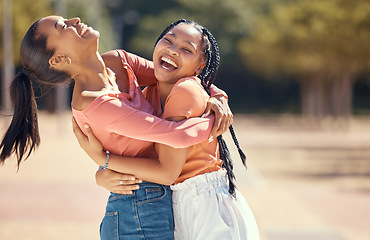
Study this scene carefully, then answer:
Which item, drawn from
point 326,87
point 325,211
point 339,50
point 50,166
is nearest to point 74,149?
point 50,166

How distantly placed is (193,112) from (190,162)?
232mm

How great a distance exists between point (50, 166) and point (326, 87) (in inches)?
1143

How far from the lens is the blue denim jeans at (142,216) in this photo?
278 cm

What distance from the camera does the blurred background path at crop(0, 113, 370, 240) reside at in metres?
8.04

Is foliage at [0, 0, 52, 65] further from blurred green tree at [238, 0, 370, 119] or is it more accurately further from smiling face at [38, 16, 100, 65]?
smiling face at [38, 16, 100, 65]

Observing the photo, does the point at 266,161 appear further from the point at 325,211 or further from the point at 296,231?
the point at 296,231

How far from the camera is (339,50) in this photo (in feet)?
92.0

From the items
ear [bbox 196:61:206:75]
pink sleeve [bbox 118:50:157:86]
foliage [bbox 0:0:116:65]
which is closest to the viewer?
ear [bbox 196:61:206:75]

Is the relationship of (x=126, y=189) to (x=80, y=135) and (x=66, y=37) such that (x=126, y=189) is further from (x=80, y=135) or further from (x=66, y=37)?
(x=66, y=37)

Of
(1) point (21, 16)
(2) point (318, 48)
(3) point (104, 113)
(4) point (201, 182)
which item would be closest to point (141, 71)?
(3) point (104, 113)

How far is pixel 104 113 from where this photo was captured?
8.95ft

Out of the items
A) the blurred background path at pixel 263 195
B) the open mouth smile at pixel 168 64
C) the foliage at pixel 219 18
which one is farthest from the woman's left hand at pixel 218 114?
the foliage at pixel 219 18

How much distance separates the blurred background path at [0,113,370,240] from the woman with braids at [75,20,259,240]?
4804 mm

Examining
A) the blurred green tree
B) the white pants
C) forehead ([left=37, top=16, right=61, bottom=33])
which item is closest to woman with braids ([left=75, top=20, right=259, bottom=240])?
the white pants
